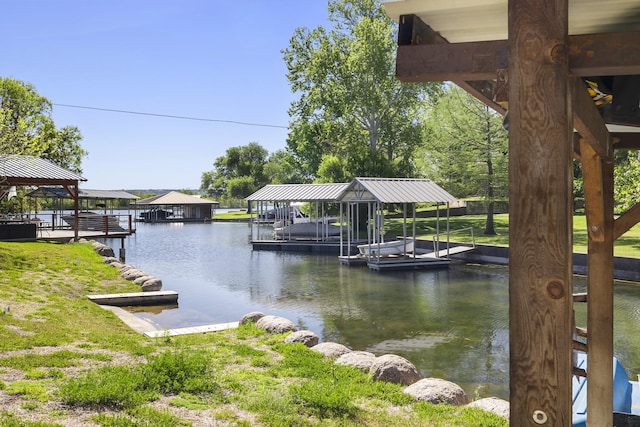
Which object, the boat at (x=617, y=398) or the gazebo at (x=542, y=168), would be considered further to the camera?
the boat at (x=617, y=398)

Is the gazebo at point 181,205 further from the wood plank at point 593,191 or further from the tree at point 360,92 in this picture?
the wood plank at point 593,191

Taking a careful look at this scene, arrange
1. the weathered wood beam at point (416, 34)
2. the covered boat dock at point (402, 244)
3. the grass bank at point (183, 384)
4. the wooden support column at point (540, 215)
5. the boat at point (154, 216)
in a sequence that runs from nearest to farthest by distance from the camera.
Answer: the wooden support column at point (540, 215) < the weathered wood beam at point (416, 34) < the grass bank at point (183, 384) < the covered boat dock at point (402, 244) < the boat at point (154, 216)

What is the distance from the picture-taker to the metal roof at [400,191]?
2166cm

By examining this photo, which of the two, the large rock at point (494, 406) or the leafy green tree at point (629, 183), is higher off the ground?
the leafy green tree at point (629, 183)

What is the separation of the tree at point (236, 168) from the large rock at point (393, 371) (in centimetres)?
7637

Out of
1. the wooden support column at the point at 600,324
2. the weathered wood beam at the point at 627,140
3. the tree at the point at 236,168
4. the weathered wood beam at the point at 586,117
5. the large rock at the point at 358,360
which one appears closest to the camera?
the weathered wood beam at the point at 586,117

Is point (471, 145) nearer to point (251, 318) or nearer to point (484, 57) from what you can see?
point (251, 318)

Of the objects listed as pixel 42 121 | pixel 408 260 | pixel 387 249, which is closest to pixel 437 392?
pixel 408 260

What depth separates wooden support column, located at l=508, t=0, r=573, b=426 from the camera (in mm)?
1993

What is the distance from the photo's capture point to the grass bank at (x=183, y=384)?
486cm

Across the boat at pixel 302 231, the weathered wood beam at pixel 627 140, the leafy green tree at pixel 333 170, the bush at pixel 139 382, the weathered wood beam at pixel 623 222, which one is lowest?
the bush at pixel 139 382

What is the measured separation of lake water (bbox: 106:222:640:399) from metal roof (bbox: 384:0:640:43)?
5559mm

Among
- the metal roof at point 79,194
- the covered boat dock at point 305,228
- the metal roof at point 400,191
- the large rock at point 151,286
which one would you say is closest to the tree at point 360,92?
the covered boat dock at point 305,228

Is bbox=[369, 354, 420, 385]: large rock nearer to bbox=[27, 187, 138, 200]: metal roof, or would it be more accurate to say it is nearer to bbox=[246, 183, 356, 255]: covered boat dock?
bbox=[246, 183, 356, 255]: covered boat dock
